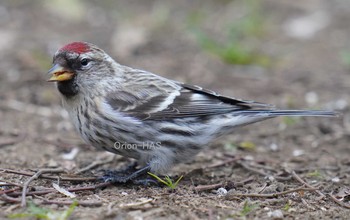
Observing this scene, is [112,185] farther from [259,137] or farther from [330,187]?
[259,137]

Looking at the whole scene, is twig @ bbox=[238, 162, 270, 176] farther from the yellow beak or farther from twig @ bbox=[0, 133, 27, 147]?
twig @ bbox=[0, 133, 27, 147]

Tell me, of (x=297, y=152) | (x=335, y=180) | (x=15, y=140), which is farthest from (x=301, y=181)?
(x=15, y=140)

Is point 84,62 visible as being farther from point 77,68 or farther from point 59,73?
point 59,73

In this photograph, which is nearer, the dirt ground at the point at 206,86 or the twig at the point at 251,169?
the dirt ground at the point at 206,86

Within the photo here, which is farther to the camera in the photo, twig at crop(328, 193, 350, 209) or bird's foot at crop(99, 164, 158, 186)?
bird's foot at crop(99, 164, 158, 186)

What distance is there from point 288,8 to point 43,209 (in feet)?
26.6

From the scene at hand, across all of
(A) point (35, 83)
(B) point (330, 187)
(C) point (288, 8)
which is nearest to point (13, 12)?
(A) point (35, 83)

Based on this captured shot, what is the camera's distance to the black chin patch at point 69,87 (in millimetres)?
4887

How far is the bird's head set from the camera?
4.79 metres

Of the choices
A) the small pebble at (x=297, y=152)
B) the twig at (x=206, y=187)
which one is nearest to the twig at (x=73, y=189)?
the twig at (x=206, y=187)

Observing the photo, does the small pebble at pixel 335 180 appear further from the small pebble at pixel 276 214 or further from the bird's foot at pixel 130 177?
the bird's foot at pixel 130 177

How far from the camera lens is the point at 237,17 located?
33.9 feet

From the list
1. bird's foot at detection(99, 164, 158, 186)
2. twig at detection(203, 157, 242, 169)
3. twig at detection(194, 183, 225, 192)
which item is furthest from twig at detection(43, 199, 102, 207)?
twig at detection(203, 157, 242, 169)

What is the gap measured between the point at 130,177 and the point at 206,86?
317 cm
